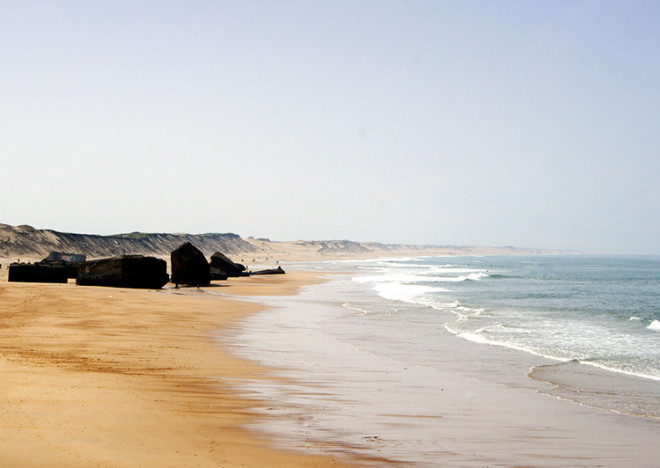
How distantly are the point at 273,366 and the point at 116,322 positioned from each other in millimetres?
7572

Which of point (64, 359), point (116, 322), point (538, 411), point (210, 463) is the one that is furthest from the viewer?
point (116, 322)

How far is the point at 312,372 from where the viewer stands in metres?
11.8

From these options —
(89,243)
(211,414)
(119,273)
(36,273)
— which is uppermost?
(89,243)

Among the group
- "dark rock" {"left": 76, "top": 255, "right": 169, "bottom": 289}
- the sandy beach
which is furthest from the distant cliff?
the sandy beach

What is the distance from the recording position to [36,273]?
105 feet

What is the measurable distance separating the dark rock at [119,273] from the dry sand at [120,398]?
13.8 m

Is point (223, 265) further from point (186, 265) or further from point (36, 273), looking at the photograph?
point (36, 273)

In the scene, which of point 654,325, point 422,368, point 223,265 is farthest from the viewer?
point 223,265

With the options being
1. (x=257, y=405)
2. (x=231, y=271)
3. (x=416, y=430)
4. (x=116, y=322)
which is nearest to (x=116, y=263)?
(x=116, y=322)

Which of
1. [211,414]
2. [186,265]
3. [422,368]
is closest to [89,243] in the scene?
[186,265]

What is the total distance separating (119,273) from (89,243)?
84.6 m

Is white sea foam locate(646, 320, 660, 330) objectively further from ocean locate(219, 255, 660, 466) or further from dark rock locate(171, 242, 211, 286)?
dark rock locate(171, 242, 211, 286)

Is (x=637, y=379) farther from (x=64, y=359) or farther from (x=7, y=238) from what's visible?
(x=7, y=238)

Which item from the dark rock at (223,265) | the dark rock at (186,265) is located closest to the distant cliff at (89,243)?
the dark rock at (223,265)
